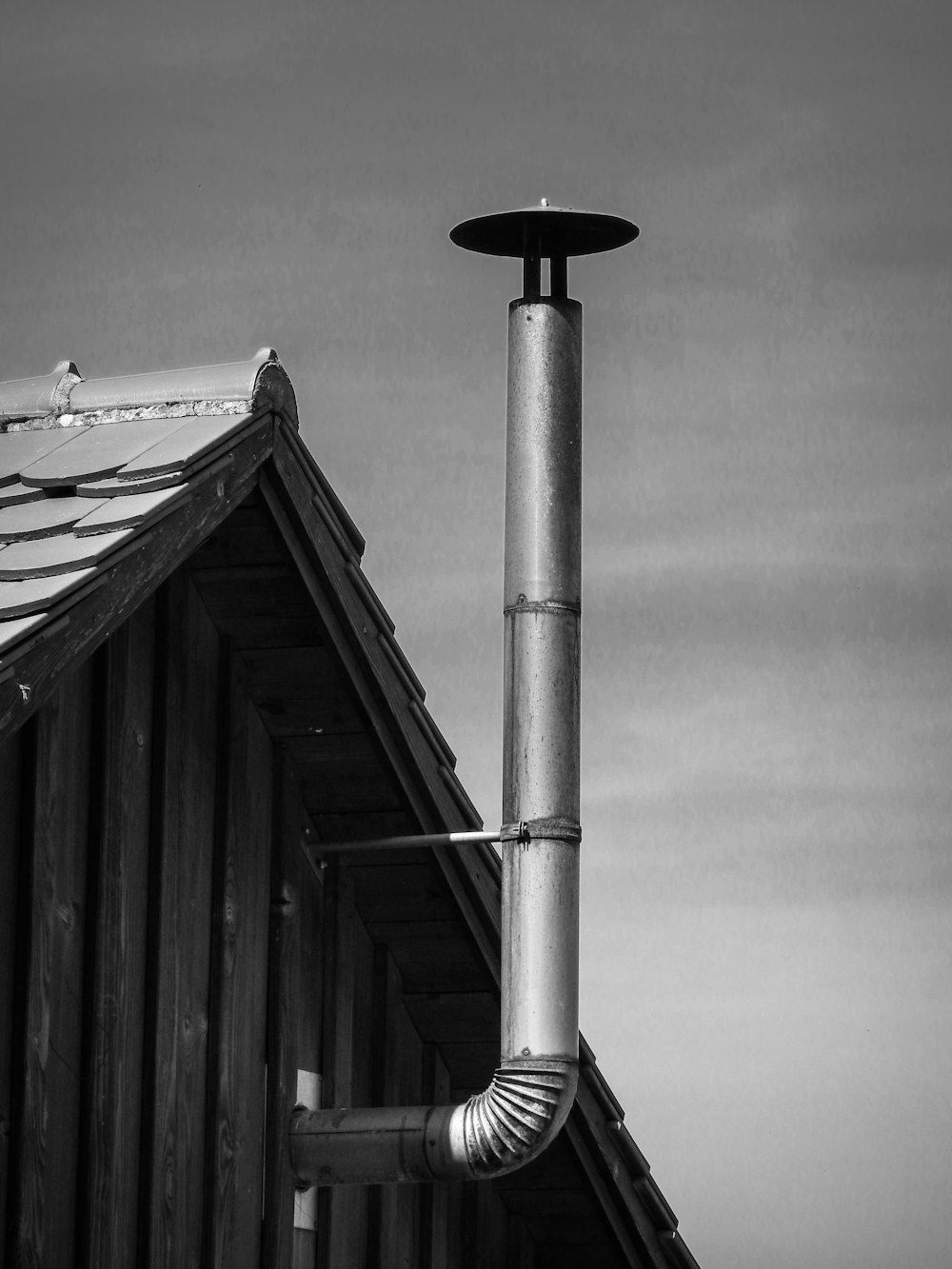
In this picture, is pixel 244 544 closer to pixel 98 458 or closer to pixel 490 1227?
pixel 98 458

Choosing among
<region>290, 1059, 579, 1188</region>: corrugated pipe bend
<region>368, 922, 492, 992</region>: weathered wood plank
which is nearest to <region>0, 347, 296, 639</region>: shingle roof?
<region>368, 922, 492, 992</region>: weathered wood plank

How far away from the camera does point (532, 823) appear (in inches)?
250

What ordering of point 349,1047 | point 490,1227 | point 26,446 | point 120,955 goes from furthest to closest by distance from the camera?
point 490,1227 → point 349,1047 → point 26,446 → point 120,955

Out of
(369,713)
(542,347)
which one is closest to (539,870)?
(369,713)

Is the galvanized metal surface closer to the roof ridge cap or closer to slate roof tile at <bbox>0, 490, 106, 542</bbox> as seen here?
the roof ridge cap

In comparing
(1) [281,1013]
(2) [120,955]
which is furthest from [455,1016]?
(2) [120,955]

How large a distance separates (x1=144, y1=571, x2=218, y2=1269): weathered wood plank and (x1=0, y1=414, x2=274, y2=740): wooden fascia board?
65 cm

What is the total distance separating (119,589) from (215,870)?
171 cm

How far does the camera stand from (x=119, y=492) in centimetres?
501

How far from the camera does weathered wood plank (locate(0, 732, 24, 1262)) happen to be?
5.05 metres

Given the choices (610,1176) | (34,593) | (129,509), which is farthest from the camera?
(610,1176)

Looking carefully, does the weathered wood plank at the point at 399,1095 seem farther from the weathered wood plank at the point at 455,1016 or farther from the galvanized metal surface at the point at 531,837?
the galvanized metal surface at the point at 531,837

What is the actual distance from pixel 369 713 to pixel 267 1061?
1141mm

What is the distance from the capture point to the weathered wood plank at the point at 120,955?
5.42 m
